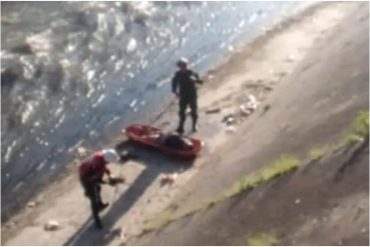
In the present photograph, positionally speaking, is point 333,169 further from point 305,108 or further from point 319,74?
point 319,74

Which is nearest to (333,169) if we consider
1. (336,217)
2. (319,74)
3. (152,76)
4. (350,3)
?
(336,217)

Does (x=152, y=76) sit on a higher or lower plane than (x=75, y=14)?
lower

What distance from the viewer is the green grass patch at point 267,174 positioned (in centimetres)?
1508

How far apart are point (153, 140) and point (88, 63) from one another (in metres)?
10.6

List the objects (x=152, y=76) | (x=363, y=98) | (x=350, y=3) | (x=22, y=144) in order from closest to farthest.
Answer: (x=363, y=98) < (x=22, y=144) < (x=152, y=76) < (x=350, y=3)

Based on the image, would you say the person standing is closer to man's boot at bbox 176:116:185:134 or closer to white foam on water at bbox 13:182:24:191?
man's boot at bbox 176:116:185:134

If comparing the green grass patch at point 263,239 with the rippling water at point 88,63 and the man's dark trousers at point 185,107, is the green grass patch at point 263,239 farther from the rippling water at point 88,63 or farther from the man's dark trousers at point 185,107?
the rippling water at point 88,63

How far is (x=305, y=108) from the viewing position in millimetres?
19766

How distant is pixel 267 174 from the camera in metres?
15.4

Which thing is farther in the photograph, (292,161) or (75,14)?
(75,14)

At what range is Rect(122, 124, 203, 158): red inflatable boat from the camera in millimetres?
20734

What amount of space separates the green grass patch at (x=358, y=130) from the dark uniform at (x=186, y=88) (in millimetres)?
6047

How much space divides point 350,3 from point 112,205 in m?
19.9

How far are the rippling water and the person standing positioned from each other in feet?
12.9
